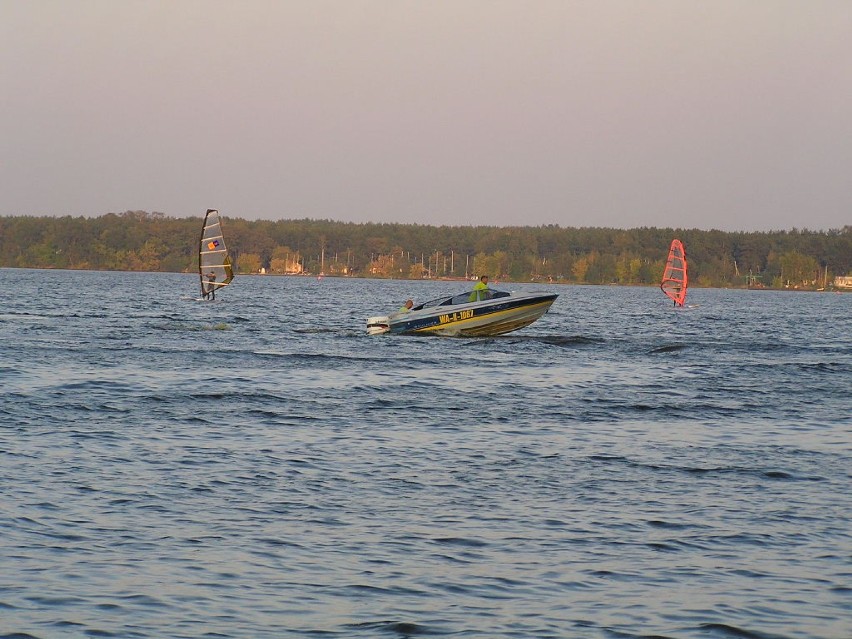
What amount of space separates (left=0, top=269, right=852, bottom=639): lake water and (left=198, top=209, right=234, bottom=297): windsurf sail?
4592cm

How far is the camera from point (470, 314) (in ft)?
133

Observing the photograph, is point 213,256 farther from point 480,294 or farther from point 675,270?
point 480,294

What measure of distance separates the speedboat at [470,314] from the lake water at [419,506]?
40.3 ft

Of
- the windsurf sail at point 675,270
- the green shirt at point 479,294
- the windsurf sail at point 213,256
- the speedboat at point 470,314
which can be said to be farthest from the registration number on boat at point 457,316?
the windsurf sail at point 675,270

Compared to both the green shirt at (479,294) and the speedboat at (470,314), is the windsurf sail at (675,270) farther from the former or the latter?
the green shirt at (479,294)

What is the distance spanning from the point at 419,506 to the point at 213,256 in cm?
6393

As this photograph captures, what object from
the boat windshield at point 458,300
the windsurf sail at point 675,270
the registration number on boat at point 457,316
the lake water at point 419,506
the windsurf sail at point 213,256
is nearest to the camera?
the lake water at point 419,506

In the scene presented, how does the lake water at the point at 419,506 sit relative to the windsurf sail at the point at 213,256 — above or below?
below

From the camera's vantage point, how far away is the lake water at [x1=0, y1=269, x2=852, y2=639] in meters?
9.50

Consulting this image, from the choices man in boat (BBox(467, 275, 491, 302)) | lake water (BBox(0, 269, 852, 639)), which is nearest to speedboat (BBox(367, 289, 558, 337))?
man in boat (BBox(467, 275, 491, 302))

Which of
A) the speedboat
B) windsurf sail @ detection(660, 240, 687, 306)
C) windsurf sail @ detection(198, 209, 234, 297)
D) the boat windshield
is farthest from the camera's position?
windsurf sail @ detection(660, 240, 687, 306)

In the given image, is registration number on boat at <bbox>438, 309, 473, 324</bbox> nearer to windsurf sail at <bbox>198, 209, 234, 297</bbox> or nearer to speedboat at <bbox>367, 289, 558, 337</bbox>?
speedboat at <bbox>367, 289, 558, 337</bbox>

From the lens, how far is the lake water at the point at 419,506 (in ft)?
31.2

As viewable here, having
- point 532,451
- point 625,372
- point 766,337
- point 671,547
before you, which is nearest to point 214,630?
point 671,547
